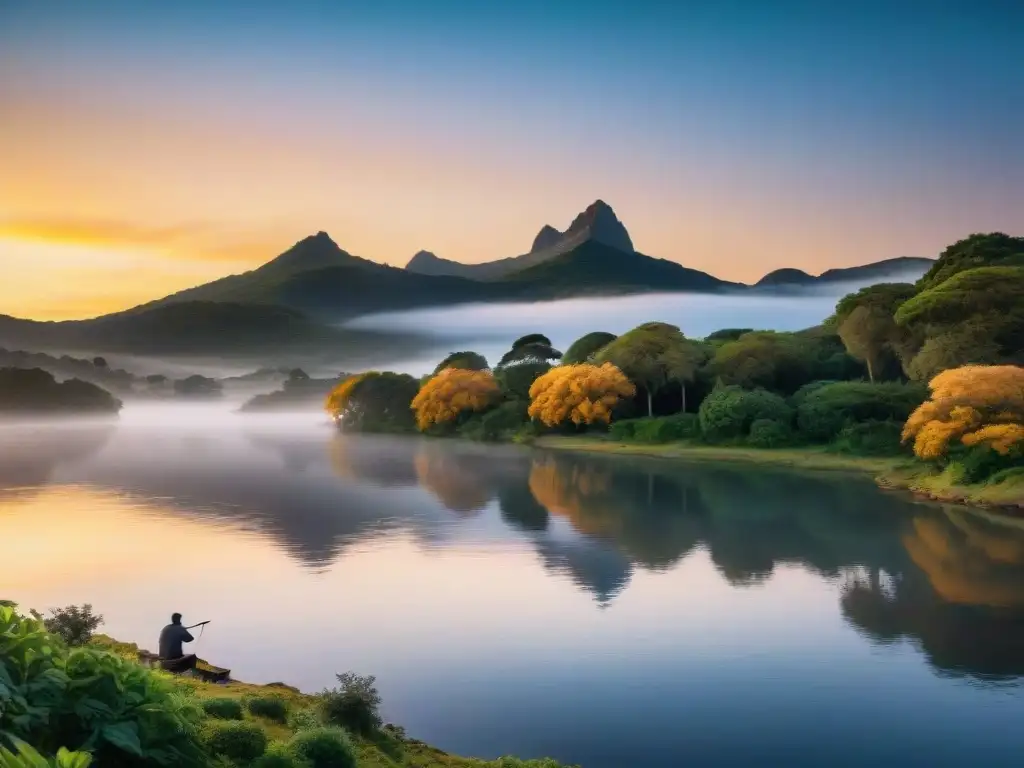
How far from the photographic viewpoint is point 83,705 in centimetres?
741

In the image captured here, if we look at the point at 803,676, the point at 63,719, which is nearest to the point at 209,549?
the point at 803,676

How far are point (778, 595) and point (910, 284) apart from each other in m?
46.6

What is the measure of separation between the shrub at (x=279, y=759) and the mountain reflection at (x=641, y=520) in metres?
12.8

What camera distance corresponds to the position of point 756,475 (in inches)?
2073

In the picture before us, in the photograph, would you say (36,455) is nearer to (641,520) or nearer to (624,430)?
(624,430)

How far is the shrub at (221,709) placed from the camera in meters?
11.0

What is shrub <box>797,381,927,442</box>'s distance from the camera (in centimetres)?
5847

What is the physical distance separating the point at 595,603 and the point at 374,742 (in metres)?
11.1

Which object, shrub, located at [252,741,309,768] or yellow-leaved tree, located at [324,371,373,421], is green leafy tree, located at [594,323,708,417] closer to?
yellow-leaved tree, located at [324,371,373,421]

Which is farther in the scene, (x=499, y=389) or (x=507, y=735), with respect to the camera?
(x=499, y=389)

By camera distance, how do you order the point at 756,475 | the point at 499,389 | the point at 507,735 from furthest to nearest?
the point at 499,389, the point at 756,475, the point at 507,735

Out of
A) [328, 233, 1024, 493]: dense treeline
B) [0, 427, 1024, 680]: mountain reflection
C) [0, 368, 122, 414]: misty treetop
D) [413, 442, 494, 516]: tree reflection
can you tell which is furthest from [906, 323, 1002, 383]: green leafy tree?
[0, 368, 122, 414]: misty treetop

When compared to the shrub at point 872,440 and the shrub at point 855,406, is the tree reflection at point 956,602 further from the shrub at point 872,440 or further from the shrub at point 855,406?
the shrub at point 855,406

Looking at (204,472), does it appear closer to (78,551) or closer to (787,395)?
(78,551)
